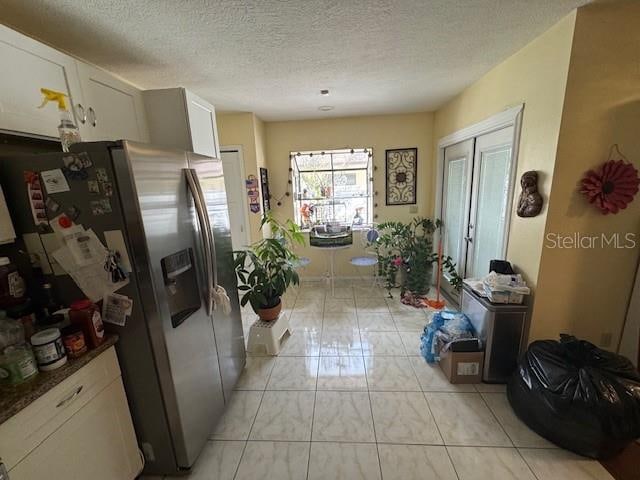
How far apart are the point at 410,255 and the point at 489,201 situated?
1.10 m

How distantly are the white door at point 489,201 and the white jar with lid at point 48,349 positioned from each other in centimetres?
272

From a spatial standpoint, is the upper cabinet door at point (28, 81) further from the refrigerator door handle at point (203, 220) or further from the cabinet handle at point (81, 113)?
the refrigerator door handle at point (203, 220)

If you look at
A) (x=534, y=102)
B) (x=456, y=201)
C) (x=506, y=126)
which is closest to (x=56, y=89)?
(x=534, y=102)

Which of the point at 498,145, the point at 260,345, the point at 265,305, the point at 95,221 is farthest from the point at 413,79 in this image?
the point at 260,345

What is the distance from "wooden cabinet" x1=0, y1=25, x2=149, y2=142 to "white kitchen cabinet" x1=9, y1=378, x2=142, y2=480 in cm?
118

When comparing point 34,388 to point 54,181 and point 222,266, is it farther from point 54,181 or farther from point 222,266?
point 222,266

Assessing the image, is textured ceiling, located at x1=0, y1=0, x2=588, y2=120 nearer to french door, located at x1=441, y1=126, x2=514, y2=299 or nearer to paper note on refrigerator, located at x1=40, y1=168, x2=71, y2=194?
french door, located at x1=441, y1=126, x2=514, y2=299

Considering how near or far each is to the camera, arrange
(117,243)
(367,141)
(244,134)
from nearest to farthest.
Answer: (117,243)
(244,134)
(367,141)

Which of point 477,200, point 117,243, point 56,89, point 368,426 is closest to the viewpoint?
point 117,243

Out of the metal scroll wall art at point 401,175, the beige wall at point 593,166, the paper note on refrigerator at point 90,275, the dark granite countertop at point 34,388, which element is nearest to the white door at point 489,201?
the beige wall at point 593,166

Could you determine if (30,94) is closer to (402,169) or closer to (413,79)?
(413,79)

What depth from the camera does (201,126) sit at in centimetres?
196

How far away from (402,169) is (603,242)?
2.38m

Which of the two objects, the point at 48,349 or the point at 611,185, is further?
the point at 611,185
